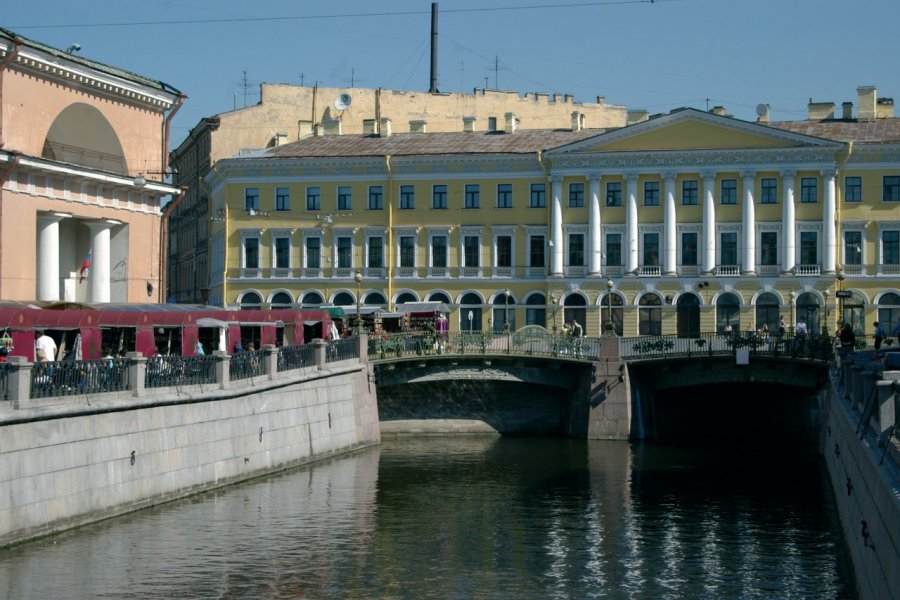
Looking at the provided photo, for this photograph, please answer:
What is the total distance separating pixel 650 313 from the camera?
6906 cm

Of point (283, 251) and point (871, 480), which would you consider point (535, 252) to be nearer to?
point (283, 251)

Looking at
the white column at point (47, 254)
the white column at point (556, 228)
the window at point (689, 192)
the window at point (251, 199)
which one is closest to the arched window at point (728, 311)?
the window at point (689, 192)

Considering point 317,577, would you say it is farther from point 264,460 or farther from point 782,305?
point 782,305

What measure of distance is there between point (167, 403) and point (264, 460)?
6789 millimetres

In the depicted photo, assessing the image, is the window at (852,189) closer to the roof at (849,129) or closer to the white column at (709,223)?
the roof at (849,129)

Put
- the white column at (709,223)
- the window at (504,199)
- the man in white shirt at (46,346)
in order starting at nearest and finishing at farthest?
the man in white shirt at (46,346) < the white column at (709,223) < the window at (504,199)

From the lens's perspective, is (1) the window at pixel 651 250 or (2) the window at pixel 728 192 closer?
(2) the window at pixel 728 192

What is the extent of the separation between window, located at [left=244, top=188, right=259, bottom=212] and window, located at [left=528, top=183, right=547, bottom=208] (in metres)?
13.2

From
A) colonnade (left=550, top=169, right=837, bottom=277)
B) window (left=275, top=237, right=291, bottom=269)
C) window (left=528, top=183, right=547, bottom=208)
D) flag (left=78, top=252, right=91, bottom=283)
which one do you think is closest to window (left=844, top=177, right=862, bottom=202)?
colonnade (left=550, top=169, right=837, bottom=277)

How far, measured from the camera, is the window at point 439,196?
232ft

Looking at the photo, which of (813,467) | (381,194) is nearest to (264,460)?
Result: (813,467)

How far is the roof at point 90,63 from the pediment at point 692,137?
2614 cm

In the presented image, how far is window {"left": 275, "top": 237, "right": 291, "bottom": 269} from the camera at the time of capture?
72.1m

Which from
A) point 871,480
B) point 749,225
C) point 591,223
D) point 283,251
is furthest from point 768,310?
point 871,480
